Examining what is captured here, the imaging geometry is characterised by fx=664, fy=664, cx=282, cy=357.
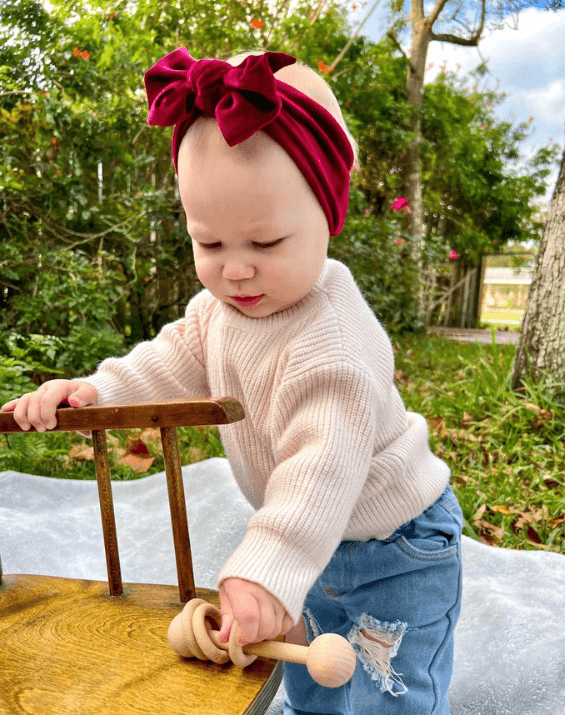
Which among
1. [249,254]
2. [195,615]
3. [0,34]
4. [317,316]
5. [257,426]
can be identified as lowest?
[195,615]

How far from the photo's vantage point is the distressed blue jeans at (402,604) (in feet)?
3.98

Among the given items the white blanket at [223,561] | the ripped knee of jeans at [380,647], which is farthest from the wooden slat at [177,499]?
the white blanket at [223,561]

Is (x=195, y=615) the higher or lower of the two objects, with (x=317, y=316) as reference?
lower

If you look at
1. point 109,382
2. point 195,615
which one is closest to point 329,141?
point 109,382

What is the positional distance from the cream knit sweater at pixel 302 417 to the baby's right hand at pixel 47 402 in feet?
0.16

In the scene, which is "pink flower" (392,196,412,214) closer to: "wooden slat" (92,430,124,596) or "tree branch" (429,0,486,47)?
"tree branch" (429,0,486,47)

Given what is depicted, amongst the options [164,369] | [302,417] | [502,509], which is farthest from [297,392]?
[502,509]

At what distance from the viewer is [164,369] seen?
52.7 inches

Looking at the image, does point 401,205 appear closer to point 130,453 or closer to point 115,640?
point 130,453

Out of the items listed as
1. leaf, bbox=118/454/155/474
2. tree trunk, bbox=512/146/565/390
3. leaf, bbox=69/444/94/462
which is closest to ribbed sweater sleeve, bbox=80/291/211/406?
leaf, bbox=118/454/155/474

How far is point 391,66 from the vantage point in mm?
6344

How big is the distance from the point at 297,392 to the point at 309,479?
0.17 m

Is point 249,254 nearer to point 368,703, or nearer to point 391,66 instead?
point 368,703

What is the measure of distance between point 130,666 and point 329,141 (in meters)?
0.84
